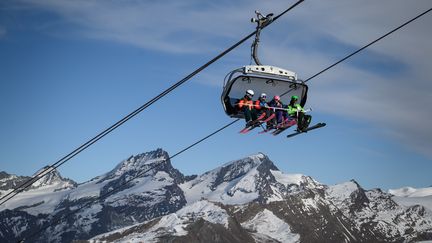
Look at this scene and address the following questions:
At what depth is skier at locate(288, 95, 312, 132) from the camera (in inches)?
1089

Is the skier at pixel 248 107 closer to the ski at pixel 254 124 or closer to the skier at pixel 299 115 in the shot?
the ski at pixel 254 124

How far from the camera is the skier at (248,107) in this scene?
2747 centimetres

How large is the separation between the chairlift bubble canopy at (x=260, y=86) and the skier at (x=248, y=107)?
0.85ft

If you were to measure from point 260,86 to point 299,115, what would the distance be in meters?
2.34

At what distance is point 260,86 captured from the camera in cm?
2725

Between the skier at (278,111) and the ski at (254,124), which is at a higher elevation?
the skier at (278,111)

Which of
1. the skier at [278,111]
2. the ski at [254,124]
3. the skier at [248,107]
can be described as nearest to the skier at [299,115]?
the skier at [278,111]

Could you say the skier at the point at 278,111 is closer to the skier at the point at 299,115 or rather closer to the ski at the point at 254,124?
the skier at the point at 299,115

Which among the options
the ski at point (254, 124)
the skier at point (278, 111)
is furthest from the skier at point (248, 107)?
the skier at point (278, 111)

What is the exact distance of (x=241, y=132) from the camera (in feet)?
93.3

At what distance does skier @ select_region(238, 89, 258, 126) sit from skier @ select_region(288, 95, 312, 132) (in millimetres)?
1725

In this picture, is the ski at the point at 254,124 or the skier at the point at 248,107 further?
the skier at the point at 248,107

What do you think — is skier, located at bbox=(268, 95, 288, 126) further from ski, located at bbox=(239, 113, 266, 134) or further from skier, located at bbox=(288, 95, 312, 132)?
ski, located at bbox=(239, 113, 266, 134)

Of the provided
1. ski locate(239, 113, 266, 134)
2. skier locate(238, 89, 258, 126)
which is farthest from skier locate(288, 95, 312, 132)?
skier locate(238, 89, 258, 126)
